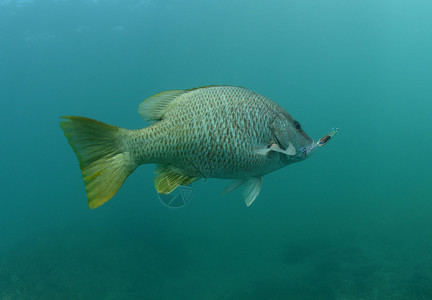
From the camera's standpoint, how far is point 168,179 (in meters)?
2.46

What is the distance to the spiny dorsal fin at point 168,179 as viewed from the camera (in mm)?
2420

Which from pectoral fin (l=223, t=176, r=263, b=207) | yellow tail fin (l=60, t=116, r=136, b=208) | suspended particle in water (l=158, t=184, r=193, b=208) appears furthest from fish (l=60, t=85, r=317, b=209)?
suspended particle in water (l=158, t=184, r=193, b=208)

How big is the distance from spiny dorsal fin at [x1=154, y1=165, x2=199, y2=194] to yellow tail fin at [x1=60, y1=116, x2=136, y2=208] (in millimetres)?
238

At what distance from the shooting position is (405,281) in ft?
30.2

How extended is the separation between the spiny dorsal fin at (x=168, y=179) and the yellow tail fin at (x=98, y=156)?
0.24 meters

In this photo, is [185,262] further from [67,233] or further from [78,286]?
[67,233]

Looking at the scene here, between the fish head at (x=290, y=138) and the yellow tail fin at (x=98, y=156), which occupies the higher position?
the yellow tail fin at (x=98, y=156)

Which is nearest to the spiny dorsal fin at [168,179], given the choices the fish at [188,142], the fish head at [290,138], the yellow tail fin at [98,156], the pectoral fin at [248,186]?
the fish at [188,142]

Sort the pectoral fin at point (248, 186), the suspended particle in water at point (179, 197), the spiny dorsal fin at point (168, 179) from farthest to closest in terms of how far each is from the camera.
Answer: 1. the suspended particle in water at point (179, 197)
2. the pectoral fin at point (248, 186)
3. the spiny dorsal fin at point (168, 179)

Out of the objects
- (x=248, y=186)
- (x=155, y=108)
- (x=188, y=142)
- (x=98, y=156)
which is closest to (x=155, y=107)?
(x=155, y=108)

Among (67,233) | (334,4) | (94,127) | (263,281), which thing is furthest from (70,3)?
(334,4)

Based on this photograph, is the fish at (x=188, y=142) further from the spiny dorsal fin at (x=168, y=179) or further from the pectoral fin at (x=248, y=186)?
the pectoral fin at (x=248, y=186)

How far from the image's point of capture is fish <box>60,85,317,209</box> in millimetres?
2254

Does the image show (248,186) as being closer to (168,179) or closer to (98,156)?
(168,179)
